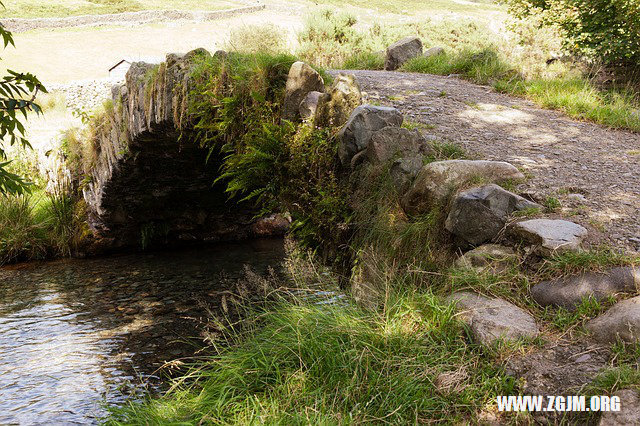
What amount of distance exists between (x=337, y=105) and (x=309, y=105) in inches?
13.9

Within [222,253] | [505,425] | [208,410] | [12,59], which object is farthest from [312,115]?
[12,59]

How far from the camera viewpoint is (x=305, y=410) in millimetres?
2699

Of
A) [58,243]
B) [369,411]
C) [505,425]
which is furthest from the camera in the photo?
[58,243]

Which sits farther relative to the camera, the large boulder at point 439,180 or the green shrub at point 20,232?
the green shrub at point 20,232

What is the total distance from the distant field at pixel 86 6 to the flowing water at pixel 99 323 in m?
27.9

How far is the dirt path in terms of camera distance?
3852 millimetres

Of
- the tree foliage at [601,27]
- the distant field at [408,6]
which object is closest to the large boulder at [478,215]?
the tree foliage at [601,27]

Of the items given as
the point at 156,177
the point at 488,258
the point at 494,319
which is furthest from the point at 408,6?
the point at 494,319

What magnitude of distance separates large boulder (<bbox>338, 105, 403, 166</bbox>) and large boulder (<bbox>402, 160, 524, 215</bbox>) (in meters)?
0.67

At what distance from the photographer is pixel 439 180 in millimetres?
3898

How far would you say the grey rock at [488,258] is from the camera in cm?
336

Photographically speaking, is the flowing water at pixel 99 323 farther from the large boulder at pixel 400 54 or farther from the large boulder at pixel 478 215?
the large boulder at pixel 400 54

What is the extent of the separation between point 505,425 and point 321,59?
439 inches

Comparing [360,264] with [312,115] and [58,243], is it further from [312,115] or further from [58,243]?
[58,243]
